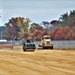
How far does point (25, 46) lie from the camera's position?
176 ft

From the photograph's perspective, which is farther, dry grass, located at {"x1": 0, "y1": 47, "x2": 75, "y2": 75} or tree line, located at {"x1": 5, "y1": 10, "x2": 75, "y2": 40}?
tree line, located at {"x1": 5, "y1": 10, "x2": 75, "y2": 40}

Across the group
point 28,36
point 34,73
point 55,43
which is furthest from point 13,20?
point 34,73

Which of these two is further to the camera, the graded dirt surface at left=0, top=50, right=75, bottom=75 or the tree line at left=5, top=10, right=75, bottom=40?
the tree line at left=5, top=10, right=75, bottom=40

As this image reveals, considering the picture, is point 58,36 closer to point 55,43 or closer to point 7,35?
point 55,43

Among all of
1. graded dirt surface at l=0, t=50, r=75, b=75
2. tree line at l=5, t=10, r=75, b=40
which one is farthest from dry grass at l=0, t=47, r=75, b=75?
tree line at l=5, t=10, r=75, b=40

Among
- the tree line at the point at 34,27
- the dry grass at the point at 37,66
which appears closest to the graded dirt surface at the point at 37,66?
the dry grass at the point at 37,66

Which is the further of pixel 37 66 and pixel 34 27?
pixel 34 27

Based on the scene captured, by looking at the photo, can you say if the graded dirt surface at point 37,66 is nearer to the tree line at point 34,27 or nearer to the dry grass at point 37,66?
the dry grass at point 37,66

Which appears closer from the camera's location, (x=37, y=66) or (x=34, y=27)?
(x=37, y=66)

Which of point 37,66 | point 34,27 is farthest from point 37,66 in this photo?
point 34,27

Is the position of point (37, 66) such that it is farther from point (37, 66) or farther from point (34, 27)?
point (34, 27)

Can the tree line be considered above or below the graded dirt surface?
above

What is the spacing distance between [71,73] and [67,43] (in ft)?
181

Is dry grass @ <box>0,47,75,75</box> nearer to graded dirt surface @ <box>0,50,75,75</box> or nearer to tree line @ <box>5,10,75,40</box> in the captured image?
graded dirt surface @ <box>0,50,75,75</box>
